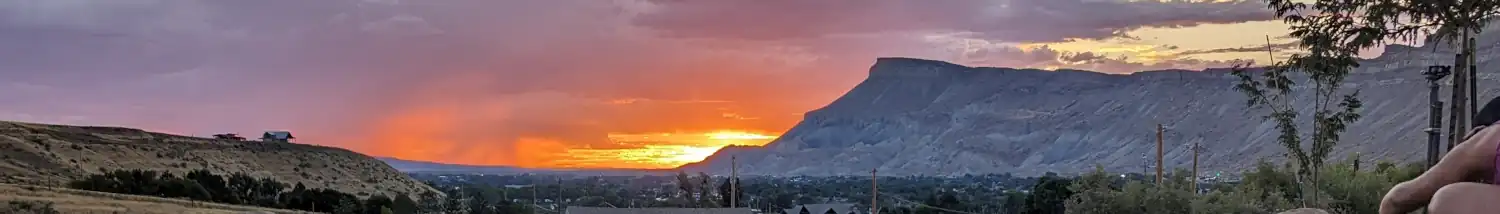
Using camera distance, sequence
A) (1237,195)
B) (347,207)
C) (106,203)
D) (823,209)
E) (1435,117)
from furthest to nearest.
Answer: (823,209) < (347,207) < (106,203) < (1237,195) < (1435,117)

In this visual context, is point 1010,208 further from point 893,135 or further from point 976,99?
point 976,99

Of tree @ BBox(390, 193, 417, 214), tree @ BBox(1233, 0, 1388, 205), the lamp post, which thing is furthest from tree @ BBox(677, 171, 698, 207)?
the lamp post

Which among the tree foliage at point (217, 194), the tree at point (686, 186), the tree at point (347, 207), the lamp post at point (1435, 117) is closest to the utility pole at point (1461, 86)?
the lamp post at point (1435, 117)

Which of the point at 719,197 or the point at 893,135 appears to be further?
the point at 893,135

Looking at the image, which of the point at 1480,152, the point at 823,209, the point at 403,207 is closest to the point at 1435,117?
the point at 1480,152

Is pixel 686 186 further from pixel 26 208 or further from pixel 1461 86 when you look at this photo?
pixel 1461 86

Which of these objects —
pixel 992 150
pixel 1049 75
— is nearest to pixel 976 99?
pixel 1049 75

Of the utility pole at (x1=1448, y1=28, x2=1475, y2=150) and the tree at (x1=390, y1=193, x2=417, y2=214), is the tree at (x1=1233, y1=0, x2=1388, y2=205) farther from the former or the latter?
the tree at (x1=390, y1=193, x2=417, y2=214)
